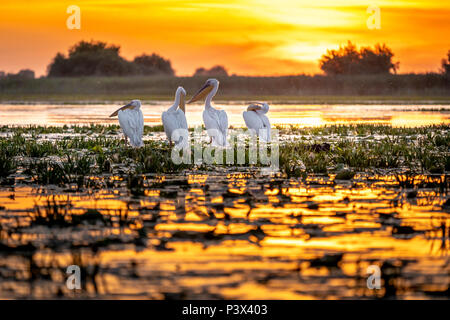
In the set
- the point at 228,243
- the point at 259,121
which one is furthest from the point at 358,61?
the point at 228,243

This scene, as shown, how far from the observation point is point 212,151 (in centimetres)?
1239

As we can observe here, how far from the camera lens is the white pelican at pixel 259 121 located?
14.6 meters

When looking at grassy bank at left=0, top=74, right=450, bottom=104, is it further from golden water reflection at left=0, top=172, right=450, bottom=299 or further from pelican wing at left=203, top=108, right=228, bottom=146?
golden water reflection at left=0, top=172, right=450, bottom=299

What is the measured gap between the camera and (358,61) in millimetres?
88625

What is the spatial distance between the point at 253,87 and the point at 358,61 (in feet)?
88.2

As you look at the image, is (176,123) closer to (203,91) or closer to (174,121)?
(174,121)

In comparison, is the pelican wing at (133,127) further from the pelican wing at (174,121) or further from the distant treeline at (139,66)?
the distant treeline at (139,66)

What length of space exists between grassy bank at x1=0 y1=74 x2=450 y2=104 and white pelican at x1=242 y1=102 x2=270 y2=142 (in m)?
46.3

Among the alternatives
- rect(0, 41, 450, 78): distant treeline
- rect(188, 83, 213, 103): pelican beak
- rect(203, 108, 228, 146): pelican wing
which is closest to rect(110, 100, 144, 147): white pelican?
rect(203, 108, 228, 146): pelican wing

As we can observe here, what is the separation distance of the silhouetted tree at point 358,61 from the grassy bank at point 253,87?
74.5 ft

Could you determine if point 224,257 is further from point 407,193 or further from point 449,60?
point 449,60

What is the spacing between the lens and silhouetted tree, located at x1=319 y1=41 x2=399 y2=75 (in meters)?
87.6

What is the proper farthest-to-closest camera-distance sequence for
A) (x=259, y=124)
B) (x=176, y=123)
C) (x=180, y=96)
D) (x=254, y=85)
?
1. (x=254, y=85)
2. (x=259, y=124)
3. (x=180, y=96)
4. (x=176, y=123)

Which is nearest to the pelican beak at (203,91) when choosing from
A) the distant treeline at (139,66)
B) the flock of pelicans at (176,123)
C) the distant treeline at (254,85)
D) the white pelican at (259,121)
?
the flock of pelicans at (176,123)
